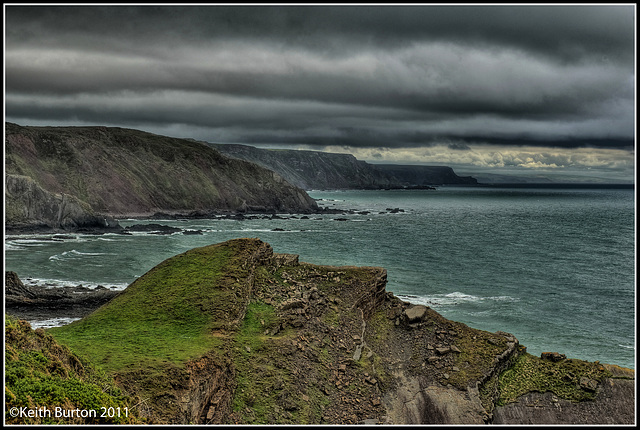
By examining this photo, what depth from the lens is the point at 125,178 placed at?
13600 centimetres

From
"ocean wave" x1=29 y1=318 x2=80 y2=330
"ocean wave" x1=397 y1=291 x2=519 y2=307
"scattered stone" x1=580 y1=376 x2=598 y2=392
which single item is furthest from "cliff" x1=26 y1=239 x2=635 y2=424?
"ocean wave" x1=397 y1=291 x2=519 y2=307

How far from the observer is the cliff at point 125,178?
96250 millimetres

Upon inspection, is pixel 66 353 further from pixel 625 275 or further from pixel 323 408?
pixel 625 275

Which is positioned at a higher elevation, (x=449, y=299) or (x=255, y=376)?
(x=255, y=376)

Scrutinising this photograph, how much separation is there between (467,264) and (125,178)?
100m

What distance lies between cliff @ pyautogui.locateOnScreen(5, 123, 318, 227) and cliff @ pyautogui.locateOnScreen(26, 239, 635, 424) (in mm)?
79052

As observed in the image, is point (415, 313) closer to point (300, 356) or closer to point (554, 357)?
point (554, 357)

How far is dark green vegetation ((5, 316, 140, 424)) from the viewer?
10.3 meters

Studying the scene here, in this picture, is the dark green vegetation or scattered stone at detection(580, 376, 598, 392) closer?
the dark green vegetation

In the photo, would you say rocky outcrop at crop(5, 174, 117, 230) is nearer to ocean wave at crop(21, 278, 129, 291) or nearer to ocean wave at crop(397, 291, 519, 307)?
ocean wave at crop(21, 278, 129, 291)

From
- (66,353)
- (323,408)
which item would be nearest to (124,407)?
(66,353)

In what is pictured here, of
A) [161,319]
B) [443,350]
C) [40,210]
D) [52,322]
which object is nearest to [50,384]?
[161,319]

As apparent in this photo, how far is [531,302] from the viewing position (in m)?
48.3

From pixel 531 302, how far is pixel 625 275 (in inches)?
898
